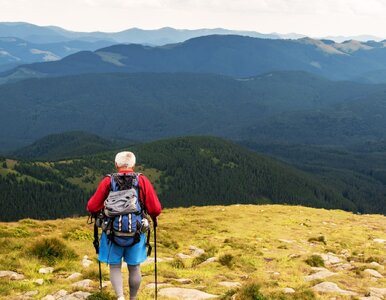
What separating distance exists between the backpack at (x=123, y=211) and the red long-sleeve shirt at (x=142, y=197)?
0.49 ft

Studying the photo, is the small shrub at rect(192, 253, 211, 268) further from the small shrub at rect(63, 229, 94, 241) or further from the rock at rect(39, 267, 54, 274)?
the small shrub at rect(63, 229, 94, 241)

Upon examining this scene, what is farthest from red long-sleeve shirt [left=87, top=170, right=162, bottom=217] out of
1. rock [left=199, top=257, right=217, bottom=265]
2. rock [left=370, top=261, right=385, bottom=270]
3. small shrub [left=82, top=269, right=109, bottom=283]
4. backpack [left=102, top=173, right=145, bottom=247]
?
rock [left=370, top=261, right=385, bottom=270]

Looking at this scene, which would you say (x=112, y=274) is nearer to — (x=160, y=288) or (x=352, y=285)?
(x=160, y=288)

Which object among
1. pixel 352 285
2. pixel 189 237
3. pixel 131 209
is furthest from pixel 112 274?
pixel 189 237

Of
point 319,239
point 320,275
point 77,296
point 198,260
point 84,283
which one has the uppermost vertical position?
point 77,296

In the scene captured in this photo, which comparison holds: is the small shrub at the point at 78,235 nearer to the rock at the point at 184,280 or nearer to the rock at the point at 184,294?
the rock at the point at 184,280

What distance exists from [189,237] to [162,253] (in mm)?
5797

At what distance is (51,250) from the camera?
20.3m

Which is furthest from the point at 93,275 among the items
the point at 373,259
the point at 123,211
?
the point at 373,259

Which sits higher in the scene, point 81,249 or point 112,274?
point 112,274

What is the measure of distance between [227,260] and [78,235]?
9337 millimetres

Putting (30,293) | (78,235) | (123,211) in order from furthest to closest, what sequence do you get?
(78,235)
(30,293)
(123,211)

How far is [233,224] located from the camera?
37.0 m

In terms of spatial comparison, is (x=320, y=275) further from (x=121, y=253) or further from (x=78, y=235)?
(x=78, y=235)
